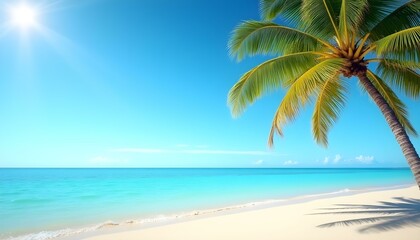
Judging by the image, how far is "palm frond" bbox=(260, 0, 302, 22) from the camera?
6.52m

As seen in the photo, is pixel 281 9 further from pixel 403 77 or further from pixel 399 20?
pixel 403 77

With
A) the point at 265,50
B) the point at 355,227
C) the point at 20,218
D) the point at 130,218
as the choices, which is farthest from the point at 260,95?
the point at 20,218

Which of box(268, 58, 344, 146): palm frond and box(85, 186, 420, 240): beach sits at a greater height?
box(268, 58, 344, 146): palm frond

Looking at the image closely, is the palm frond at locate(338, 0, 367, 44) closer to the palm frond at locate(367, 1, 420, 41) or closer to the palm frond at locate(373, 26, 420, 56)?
the palm frond at locate(373, 26, 420, 56)

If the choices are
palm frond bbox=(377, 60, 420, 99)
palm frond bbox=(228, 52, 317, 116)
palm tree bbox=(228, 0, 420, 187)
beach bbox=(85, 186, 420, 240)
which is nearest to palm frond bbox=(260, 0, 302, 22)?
palm tree bbox=(228, 0, 420, 187)

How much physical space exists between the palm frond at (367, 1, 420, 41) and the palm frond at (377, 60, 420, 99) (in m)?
0.68

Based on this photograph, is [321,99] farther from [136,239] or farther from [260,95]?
[136,239]

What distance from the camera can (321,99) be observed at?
6375 millimetres

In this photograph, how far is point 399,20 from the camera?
5.62m

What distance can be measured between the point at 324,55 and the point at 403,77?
2.07 meters

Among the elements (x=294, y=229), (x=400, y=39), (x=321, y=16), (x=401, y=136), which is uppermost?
(x=321, y=16)

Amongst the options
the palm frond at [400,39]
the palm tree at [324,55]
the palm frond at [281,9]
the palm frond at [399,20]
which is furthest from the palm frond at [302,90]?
the palm frond at [281,9]

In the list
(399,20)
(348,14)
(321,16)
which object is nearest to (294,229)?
(348,14)

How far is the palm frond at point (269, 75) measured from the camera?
20.2ft
